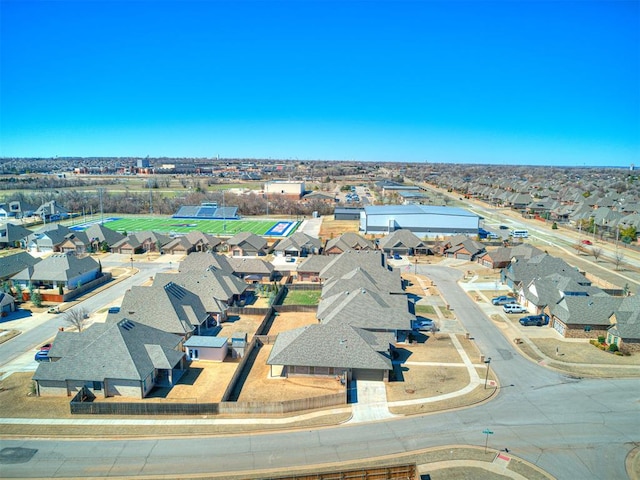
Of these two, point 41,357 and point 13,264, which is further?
point 13,264

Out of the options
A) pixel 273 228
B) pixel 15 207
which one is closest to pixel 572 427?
pixel 273 228

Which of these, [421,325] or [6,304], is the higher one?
[6,304]

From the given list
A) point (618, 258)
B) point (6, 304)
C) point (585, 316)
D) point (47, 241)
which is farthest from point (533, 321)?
point (47, 241)

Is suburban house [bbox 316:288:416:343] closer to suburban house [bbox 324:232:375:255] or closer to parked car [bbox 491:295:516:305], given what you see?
parked car [bbox 491:295:516:305]

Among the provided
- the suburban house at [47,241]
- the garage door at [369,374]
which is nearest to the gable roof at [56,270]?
the suburban house at [47,241]

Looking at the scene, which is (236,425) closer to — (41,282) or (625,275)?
(41,282)

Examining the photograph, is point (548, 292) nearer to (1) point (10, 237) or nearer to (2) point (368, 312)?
(2) point (368, 312)
